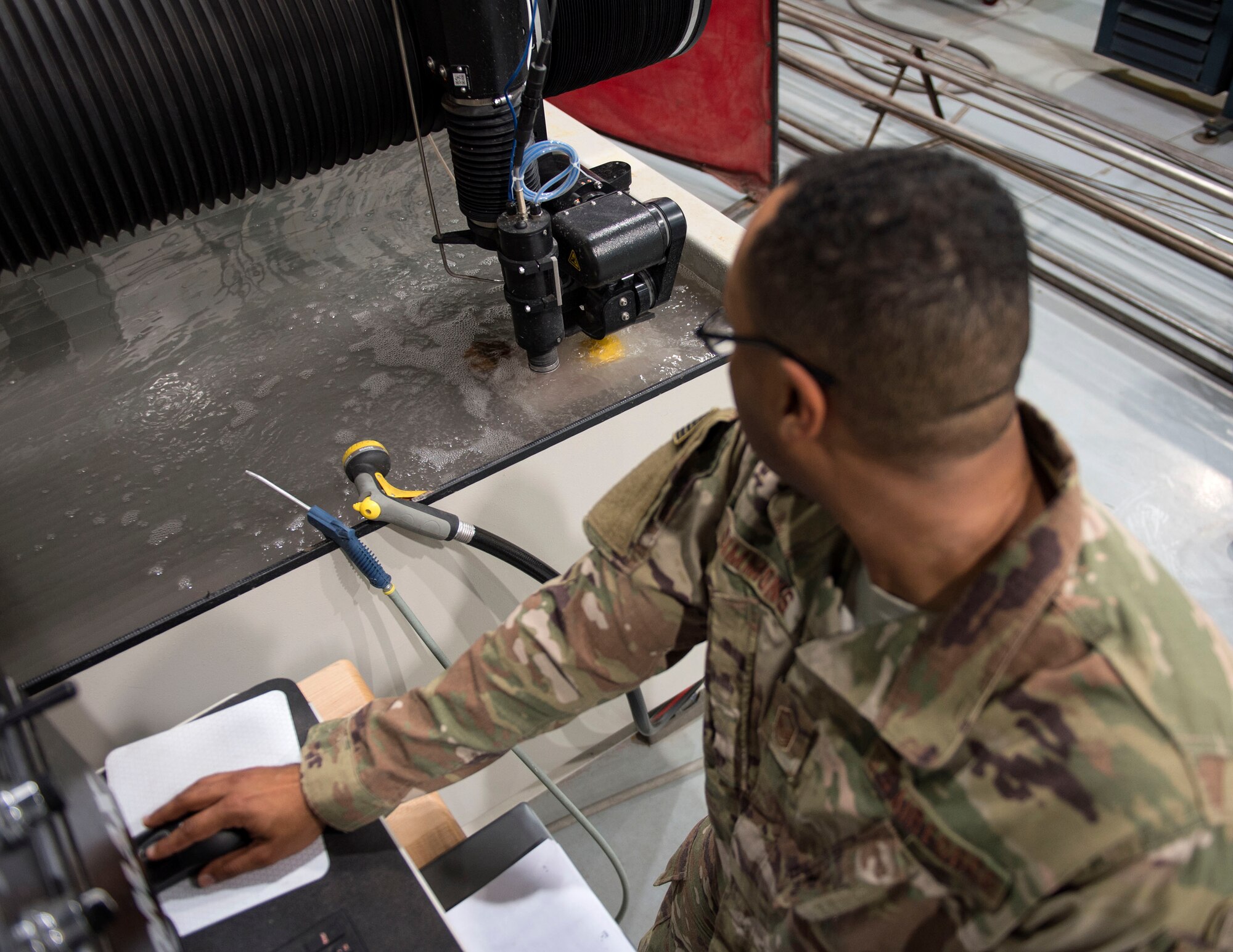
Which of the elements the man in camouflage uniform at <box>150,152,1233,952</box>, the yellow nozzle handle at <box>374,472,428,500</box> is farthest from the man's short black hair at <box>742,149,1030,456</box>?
the yellow nozzle handle at <box>374,472,428,500</box>

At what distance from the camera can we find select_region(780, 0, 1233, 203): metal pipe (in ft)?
6.82

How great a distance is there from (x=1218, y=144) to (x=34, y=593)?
3650 millimetres

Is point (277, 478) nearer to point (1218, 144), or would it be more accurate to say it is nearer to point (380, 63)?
point (380, 63)

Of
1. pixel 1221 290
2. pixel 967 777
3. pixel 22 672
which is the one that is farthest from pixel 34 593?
pixel 1221 290

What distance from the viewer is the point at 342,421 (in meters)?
1.28

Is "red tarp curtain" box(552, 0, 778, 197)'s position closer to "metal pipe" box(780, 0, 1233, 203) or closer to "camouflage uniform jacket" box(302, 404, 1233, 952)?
"metal pipe" box(780, 0, 1233, 203)

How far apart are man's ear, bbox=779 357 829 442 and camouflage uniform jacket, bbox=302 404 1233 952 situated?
0.14 meters

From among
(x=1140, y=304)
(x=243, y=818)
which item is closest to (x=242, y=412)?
(x=243, y=818)

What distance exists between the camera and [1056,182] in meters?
2.28

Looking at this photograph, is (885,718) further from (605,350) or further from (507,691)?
(605,350)

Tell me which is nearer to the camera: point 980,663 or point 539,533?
point 980,663

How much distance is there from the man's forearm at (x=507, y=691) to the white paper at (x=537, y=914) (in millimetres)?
166

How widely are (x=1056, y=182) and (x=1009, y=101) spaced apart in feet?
1.07

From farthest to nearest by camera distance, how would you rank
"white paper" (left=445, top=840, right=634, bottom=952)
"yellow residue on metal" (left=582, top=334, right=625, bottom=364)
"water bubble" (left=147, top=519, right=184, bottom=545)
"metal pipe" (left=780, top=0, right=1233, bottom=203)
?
"metal pipe" (left=780, top=0, right=1233, bottom=203), "yellow residue on metal" (left=582, top=334, right=625, bottom=364), "water bubble" (left=147, top=519, right=184, bottom=545), "white paper" (left=445, top=840, right=634, bottom=952)
